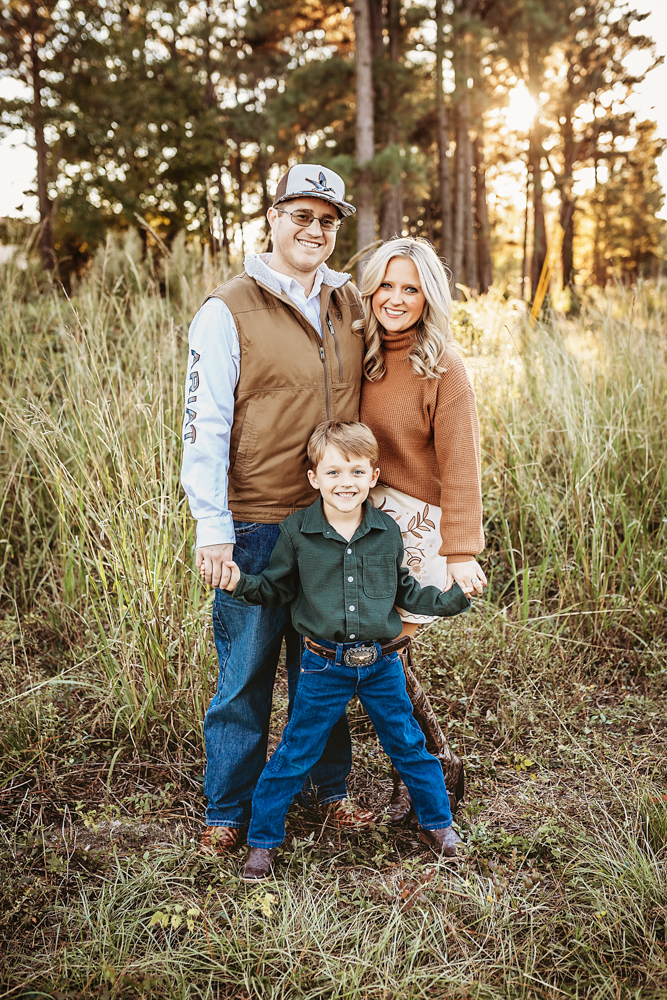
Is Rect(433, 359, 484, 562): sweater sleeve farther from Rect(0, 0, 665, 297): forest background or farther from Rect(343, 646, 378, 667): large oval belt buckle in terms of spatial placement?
Rect(0, 0, 665, 297): forest background

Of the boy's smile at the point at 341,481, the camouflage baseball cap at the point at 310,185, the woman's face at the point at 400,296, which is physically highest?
the camouflage baseball cap at the point at 310,185

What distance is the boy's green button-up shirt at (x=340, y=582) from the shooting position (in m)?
2.07

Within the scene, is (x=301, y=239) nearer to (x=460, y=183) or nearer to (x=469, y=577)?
(x=469, y=577)

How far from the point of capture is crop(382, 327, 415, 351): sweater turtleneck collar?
2207 mm

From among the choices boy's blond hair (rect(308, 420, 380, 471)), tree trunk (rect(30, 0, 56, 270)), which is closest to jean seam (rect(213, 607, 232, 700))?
boy's blond hair (rect(308, 420, 380, 471))

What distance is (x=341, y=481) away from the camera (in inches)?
79.6

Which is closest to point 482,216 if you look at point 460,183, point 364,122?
point 460,183

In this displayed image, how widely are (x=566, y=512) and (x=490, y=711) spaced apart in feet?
3.71

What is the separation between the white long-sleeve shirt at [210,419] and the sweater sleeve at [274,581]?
0.47ft

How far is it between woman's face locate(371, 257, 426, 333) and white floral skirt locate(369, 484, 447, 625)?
0.59 meters

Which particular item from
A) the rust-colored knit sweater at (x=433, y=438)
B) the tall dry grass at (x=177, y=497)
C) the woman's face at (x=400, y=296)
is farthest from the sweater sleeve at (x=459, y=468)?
the tall dry grass at (x=177, y=497)

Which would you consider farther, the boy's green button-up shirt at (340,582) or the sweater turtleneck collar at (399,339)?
the sweater turtleneck collar at (399,339)

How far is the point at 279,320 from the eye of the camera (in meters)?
2.11

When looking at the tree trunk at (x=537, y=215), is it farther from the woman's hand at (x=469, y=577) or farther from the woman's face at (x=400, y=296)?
the woman's hand at (x=469, y=577)
